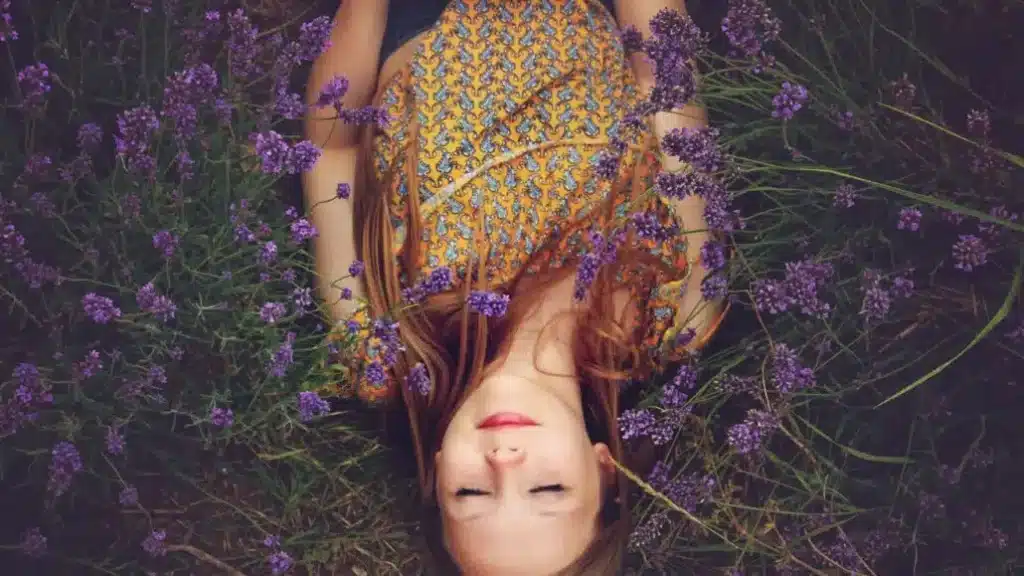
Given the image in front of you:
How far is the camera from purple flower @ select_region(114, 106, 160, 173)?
Answer: 56.0 inches

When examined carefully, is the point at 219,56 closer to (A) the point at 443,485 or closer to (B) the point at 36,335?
(B) the point at 36,335

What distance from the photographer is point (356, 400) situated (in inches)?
68.8

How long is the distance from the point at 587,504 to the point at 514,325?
258mm

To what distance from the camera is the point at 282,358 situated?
1539 millimetres

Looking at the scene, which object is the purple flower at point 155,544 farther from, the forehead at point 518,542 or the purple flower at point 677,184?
the purple flower at point 677,184

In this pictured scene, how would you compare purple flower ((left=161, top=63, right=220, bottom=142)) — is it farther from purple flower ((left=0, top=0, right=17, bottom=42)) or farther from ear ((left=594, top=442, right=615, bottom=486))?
ear ((left=594, top=442, right=615, bottom=486))

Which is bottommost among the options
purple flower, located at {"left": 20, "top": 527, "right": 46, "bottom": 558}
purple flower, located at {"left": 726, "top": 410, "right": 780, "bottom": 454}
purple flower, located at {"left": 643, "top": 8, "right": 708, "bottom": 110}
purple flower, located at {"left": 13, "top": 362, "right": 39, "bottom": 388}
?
purple flower, located at {"left": 20, "top": 527, "right": 46, "bottom": 558}

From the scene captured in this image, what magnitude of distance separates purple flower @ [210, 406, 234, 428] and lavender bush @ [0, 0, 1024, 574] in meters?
0.02

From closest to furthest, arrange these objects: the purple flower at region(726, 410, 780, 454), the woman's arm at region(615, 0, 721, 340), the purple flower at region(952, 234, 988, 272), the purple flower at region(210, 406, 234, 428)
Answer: the purple flower at region(952, 234, 988, 272) → the purple flower at region(726, 410, 780, 454) → the purple flower at region(210, 406, 234, 428) → the woman's arm at region(615, 0, 721, 340)

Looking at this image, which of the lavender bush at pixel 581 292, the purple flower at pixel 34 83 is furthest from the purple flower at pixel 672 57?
the purple flower at pixel 34 83

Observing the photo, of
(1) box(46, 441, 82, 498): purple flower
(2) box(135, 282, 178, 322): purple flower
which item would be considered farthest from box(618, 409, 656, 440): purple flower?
(1) box(46, 441, 82, 498): purple flower

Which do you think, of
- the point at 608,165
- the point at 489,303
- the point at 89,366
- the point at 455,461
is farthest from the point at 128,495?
the point at 608,165

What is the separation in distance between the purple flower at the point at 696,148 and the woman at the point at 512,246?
0.21m

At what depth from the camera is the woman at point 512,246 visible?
158cm
